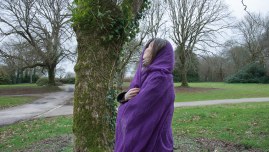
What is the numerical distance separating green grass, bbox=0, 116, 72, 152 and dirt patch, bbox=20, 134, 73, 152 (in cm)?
31

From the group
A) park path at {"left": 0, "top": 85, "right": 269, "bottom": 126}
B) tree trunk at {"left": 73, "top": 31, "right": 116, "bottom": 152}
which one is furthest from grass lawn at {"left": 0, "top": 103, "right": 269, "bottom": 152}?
tree trunk at {"left": 73, "top": 31, "right": 116, "bottom": 152}

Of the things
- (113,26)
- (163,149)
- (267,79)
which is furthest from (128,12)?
(267,79)

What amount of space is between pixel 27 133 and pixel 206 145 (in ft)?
20.0

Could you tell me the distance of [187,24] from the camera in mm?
34344

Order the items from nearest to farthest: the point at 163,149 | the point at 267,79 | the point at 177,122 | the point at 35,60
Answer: the point at 163,149, the point at 177,122, the point at 35,60, the point at 267,79

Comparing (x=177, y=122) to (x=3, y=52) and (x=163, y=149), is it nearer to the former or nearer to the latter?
(x=163, y=149)

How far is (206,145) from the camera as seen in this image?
23.9 ft

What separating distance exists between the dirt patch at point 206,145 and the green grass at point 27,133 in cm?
399

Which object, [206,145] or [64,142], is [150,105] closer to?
[206,145]

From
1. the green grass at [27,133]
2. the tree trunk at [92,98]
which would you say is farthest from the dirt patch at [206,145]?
the green grass at [27,133]

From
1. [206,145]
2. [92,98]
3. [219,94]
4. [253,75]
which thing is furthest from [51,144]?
[253,75]

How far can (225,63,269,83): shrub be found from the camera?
48.7 metres

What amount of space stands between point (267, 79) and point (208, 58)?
17.8 meters

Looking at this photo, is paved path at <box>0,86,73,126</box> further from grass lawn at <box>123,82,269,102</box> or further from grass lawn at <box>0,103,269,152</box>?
grass lawn at <box>123,82,269,102</box>
